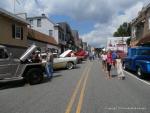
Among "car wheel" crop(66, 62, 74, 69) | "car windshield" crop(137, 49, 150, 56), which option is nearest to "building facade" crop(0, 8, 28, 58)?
"car wheel" crop(66, 62, 74, 69)

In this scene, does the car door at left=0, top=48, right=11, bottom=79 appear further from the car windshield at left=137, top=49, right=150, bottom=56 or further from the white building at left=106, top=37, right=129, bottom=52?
the white building at left=106, top=37, right=129, bottom=52

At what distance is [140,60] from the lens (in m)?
17.5

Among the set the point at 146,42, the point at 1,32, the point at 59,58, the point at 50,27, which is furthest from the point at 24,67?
the point at 50,27

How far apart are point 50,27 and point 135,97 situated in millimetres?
48273

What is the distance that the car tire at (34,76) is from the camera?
15.1 metres

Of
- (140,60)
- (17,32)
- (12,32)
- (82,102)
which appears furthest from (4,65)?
(17,32)

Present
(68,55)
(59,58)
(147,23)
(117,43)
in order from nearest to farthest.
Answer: (59,58) → (68,55) → (147,23) → (117,43)

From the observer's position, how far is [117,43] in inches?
1715

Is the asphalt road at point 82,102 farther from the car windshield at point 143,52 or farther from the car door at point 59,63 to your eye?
the car door at point 59,63

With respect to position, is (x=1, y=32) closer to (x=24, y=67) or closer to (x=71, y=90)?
(x=24, y=67)

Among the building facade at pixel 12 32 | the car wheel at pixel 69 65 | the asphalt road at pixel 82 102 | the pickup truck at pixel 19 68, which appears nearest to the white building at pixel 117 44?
the building facade at pixel 12 32

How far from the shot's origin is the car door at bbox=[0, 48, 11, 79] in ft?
46.3

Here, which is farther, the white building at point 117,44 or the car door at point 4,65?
the white building at point 117,44

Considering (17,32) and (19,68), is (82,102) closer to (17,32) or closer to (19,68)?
(19,68)
